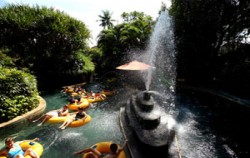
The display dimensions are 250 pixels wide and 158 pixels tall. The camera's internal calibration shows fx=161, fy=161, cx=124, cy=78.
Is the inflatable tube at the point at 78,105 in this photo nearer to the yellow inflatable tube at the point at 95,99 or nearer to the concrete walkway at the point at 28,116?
the yellow inflatable tube at the point at 95,99

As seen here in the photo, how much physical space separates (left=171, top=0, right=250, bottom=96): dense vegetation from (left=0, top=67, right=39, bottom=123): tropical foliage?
1736 centimetres

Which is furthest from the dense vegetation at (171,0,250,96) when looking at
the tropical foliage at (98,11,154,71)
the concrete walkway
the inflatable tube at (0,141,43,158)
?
the concrete walkway

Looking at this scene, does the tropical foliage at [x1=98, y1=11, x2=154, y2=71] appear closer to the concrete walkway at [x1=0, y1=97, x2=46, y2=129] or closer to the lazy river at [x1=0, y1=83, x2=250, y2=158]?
the lazy river at [x1=0, y1=83, x2=250, y2=158]

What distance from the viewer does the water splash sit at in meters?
21.3

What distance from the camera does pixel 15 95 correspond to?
902cm

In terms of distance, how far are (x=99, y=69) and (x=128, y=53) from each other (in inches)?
398

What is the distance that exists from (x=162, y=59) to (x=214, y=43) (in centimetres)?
754

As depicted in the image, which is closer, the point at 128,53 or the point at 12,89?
the point at 12,89

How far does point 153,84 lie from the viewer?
70.0 feet

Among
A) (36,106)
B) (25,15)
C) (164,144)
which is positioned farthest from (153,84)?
(25,15)

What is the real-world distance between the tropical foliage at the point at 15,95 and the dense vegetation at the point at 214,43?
1736cm

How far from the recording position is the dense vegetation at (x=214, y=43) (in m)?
16.6

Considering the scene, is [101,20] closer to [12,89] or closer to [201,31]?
[201,31]

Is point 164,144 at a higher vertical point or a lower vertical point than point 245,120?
higher
